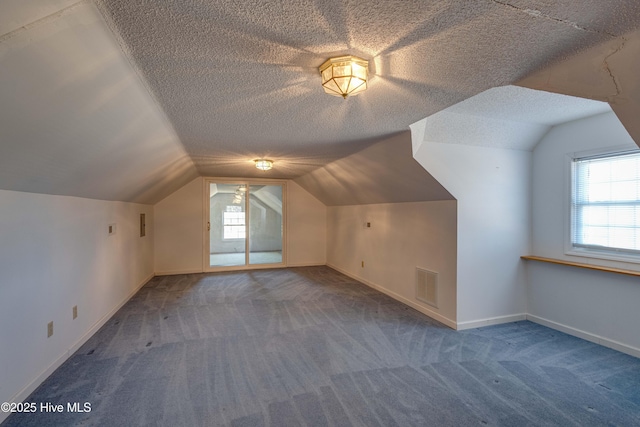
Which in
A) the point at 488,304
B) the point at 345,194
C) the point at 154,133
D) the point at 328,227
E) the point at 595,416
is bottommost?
the point at 595,416

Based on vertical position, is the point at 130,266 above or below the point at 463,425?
above

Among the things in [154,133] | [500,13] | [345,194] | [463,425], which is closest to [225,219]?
[345,194]

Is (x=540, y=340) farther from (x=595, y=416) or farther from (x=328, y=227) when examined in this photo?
(x=328, y=227)

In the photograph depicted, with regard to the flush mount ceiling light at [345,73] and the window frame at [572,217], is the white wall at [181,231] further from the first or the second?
the window frame at [572,217]

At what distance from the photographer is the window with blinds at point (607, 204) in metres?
2.88

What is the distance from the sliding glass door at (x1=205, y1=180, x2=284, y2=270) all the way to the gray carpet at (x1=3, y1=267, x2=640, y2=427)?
9.25 feet

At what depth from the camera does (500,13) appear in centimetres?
121

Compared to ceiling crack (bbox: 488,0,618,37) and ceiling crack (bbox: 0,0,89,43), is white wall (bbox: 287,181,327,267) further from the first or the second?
ceiling crack (bbox: 488,0,618,37)

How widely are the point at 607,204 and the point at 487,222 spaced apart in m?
1.13

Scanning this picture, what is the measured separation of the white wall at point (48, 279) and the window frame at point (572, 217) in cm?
524

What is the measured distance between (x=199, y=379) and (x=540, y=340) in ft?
11.5

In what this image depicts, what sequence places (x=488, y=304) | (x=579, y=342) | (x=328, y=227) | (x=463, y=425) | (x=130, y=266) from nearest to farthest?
1. (x=463, y=425)
2. (x=579, y=342)
3. (x=488, y=304)
4. (x=130, y=266)
5. (x=328, y=227)

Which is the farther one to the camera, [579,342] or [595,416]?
[579,342]

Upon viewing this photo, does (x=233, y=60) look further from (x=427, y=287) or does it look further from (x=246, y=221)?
(x=246, y=221)
